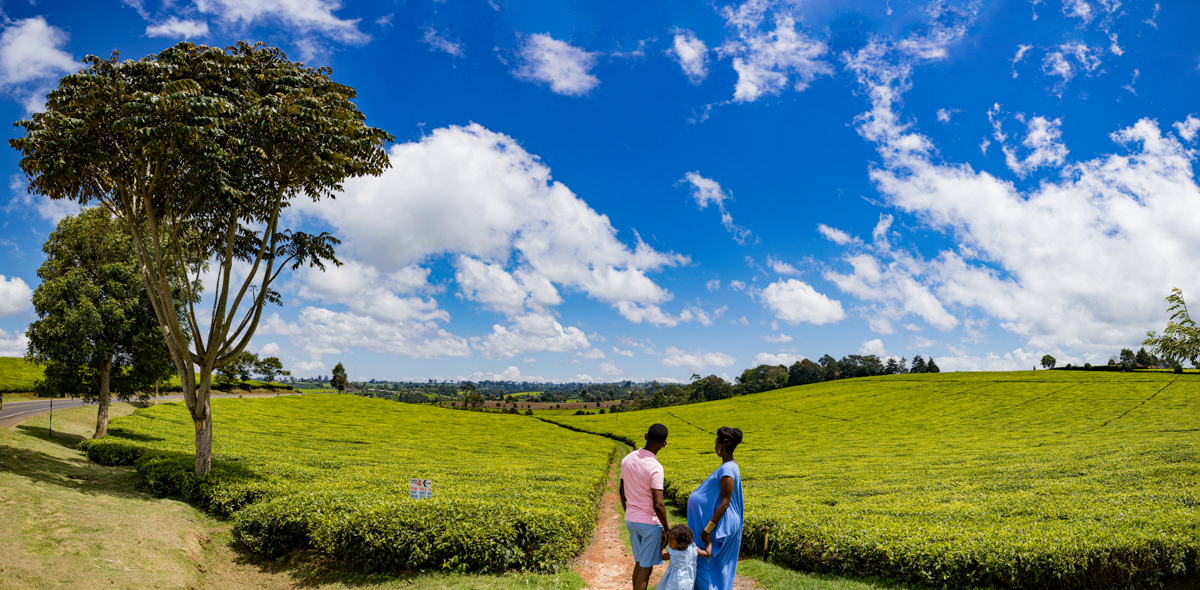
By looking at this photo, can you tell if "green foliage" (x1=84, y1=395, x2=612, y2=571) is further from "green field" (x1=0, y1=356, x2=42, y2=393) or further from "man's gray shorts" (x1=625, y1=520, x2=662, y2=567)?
"green field" (x1=0, y1=356, x2=42, y2=393)

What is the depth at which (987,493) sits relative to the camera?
16250 mm

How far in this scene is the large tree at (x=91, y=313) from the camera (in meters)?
23.1

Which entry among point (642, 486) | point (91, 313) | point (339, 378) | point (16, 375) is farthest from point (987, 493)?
point (339, 378)

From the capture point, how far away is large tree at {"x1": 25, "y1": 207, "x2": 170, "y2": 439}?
23094 mm

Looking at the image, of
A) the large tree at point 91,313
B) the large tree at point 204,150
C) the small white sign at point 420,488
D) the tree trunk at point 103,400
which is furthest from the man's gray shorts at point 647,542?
the tree trunk at point 103,400

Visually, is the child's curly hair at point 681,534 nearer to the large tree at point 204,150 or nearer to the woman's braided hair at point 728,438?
the woman's braided hair at point 728,438

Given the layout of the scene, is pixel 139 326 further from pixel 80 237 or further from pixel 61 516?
pixel 61 516

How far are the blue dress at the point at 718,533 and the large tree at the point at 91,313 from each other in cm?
2894

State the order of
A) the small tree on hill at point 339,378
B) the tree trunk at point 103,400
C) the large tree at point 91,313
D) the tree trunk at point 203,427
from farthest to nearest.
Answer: the small tree on hill at point 339,378 < the tree trunk at point 103,400 < the large tree at point 91,313 < the tree trunk at point 203,427

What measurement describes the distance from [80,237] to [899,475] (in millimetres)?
39247

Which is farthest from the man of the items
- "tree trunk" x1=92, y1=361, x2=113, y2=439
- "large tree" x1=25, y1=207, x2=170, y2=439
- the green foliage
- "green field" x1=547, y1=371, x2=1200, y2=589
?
"tree trunk" x1=92, y1=361, x2=113, y2=439

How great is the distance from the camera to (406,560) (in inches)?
413

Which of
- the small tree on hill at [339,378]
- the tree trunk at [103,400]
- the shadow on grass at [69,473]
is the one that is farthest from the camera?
the small tree on hill at [339,378]

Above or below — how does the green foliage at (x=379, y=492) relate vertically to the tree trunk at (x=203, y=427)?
below
